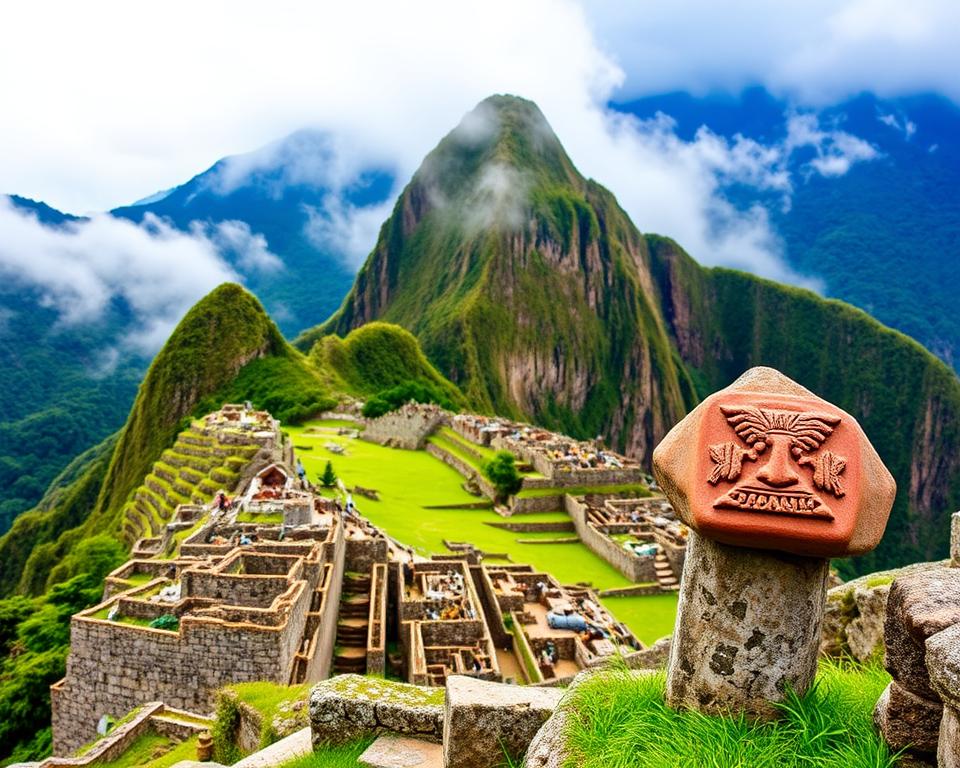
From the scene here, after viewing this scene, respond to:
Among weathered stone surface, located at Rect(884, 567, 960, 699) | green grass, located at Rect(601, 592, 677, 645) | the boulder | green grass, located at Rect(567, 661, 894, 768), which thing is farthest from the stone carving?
green grass, located at Rect(601, 592, 677, 645)

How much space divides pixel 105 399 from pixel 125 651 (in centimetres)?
11889

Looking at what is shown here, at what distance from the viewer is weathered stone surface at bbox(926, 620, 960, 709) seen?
2.97 meters

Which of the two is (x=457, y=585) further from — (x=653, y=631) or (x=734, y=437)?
(x=734, y=437)

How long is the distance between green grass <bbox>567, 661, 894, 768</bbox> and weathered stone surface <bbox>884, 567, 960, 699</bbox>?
1.31 feet

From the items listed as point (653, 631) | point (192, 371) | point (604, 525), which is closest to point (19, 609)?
point (653, 631)

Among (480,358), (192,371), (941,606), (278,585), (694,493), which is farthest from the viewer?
(480,358)

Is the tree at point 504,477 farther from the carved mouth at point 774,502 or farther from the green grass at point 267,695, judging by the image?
the carved mouth at point 774,502

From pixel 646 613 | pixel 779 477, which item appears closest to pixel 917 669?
pixel 779 477

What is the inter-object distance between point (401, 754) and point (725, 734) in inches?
129

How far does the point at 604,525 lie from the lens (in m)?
35.4

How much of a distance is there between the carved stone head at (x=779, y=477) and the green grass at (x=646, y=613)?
68.2 feet

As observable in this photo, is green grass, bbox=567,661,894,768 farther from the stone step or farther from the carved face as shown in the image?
the stone step

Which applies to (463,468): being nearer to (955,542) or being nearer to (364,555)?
(364,555)

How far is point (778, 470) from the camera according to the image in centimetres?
373
